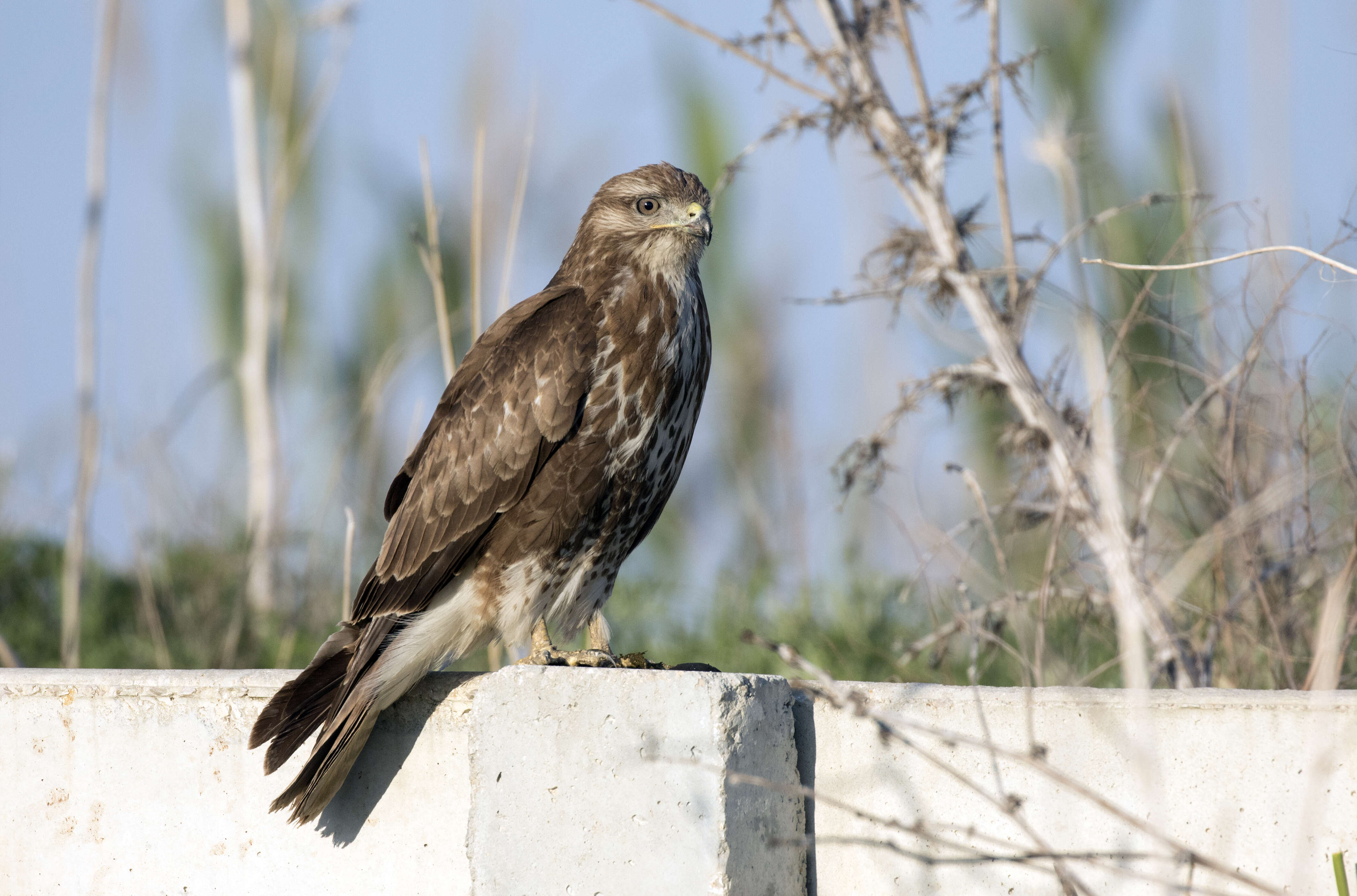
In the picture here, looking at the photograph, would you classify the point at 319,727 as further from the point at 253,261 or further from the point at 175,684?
the point at 253,261

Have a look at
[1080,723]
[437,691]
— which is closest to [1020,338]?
[1080,723]

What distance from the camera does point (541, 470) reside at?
129 inches

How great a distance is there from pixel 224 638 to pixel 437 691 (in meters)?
5.52

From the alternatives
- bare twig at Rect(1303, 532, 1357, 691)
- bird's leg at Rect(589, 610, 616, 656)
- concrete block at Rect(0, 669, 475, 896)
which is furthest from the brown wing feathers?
bare twig at Rect(1303, 532, 1357, 691)

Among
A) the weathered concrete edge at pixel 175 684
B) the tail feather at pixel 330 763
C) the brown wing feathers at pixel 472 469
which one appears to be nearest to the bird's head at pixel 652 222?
the brown wing feathers at pixel 472 469

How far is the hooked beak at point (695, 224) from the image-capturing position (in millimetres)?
3475

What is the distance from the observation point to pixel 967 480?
10.3ft

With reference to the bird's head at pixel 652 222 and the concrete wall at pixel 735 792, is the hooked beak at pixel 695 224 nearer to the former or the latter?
the bird's head at pixel 652 222

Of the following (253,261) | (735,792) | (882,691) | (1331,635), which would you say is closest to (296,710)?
(735,792)

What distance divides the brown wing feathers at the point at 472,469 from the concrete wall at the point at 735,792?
0.15 metres

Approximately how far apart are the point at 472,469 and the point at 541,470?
182 millimetres

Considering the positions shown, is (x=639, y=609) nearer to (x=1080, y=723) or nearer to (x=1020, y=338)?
(x=1020, y=338)

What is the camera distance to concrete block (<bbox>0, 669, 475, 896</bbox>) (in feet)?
9.98

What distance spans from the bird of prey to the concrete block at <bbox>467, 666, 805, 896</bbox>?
1.23ft
